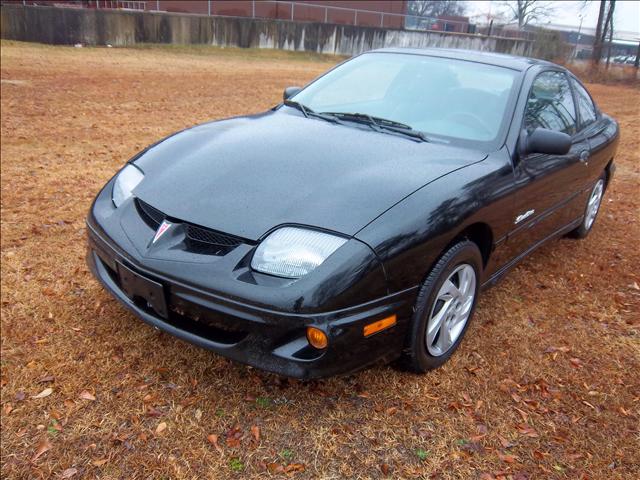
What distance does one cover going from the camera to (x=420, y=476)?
7.51 feet

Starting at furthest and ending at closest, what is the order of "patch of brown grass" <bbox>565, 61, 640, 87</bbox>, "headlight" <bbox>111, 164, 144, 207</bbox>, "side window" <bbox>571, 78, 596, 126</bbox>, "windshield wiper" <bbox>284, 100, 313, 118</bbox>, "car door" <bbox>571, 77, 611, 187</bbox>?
"patch of brown grass" <bbox>565, 61, 640, 87</bbox> → "side window" <bbox>571, 78, 596, 126</bbox> → "car door" <bbox>571, 77, 611, 187</bbox> → "windshield wiper" <bbox>284, 100, 313, 118</bbox> → "headlight" <bbox>111, 164, 144, 207</bbox>

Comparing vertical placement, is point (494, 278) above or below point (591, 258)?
above

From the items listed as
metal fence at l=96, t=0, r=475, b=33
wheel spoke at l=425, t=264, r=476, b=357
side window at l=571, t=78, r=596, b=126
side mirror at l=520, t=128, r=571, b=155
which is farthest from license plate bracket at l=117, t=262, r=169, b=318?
metal fence at l=96, t=0, r=475, b=33

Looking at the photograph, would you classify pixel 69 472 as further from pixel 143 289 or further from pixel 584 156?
pixel 584 156

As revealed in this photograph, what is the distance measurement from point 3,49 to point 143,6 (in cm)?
1284

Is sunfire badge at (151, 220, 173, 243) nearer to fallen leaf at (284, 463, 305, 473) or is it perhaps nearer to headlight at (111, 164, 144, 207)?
headlight at (111, 164, 144, 207)

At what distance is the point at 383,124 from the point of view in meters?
3.35

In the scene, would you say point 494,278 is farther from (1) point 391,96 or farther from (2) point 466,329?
(1) point 391,96

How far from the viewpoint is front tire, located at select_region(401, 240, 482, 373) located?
8.41 feet

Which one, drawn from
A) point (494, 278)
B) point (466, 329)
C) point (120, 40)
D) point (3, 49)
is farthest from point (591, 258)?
point (120, 40)

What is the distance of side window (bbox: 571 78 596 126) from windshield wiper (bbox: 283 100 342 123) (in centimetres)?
205

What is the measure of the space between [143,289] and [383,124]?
1.73m

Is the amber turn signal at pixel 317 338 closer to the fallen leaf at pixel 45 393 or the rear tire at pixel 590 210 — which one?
the fallen leaf at pixel 45 393

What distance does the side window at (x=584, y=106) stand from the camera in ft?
14.1
